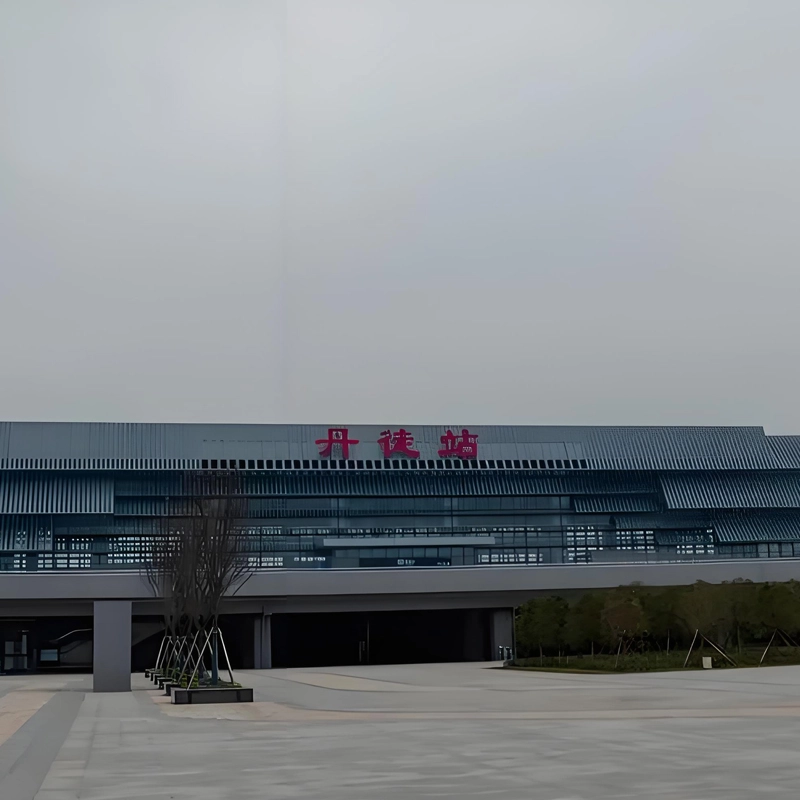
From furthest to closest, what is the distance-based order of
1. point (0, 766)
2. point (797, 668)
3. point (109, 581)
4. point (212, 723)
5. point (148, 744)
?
point (109, 581), point (797, 668), point (212, 723), point (148, 744), point (0, 766)

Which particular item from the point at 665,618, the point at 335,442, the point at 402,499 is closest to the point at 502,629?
the point at 402,499

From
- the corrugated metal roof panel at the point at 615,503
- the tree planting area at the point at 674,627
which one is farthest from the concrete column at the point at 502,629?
the corrugated metal roof panel at the point at 615,503

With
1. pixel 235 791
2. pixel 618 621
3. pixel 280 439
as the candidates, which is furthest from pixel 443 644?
pixel 235 791

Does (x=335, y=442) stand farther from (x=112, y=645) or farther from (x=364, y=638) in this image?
(x=112, y=645)

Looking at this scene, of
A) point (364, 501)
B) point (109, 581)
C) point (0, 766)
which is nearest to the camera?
point (0, 766)

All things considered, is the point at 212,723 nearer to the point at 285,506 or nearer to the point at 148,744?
the point at 148,744

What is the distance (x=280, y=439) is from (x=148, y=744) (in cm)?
4069

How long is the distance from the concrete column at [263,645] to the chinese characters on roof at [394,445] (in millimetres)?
10649

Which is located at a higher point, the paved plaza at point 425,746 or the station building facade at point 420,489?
the station building facade at point 420,489

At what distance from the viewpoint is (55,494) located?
50656mm

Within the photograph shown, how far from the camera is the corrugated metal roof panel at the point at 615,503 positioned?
55.2 meters

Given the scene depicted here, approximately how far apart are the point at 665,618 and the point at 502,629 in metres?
12.4

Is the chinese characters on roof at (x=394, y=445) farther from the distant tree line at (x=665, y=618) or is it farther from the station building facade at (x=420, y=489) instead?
the distant tree line at (x=665, y=618)

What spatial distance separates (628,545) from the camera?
A: 55.0 metres
